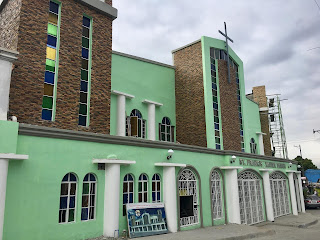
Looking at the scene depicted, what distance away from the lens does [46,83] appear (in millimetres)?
11273

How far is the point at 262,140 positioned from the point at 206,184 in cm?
1189

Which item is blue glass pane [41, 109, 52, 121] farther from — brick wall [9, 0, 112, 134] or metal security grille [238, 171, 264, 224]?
metal security grille [238, 171, 264, 224]

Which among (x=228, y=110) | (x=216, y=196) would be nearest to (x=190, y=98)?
(x=228, y=110)

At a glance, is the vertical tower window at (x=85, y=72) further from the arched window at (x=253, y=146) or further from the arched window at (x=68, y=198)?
the arched window at (x=253, y=146)

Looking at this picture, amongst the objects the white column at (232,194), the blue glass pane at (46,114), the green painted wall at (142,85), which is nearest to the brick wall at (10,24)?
the blue glass pane at (46,114)

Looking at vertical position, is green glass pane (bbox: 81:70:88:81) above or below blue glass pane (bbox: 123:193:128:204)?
above

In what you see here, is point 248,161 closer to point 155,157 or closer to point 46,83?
point 155,157

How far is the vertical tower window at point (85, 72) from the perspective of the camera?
1225cm

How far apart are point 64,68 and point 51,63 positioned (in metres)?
0.56

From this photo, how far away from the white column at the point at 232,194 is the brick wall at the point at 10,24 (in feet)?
40.1

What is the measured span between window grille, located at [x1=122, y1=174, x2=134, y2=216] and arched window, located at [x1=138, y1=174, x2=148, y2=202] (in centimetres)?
43

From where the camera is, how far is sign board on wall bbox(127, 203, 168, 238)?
34.9ft

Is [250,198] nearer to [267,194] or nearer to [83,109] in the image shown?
[267,194]

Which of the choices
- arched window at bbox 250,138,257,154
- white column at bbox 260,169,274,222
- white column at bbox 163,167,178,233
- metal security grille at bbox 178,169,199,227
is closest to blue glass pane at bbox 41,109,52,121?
white column at bbox 163,167,178,233
